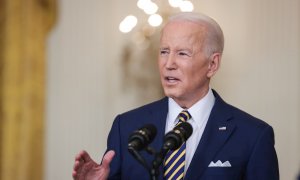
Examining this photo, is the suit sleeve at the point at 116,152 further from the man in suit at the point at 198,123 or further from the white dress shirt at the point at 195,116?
the white dress shirt at the point at 195,116

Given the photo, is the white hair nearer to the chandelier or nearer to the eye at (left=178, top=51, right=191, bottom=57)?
the eye at (left=178, top=51, right=191, bottom=57)

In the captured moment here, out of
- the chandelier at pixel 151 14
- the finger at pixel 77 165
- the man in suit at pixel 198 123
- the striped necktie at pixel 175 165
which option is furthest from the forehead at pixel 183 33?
the chandelier at pixel 151 14

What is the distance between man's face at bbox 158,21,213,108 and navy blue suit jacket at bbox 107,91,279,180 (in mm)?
136

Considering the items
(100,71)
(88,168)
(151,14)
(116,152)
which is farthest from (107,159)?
(100,71)

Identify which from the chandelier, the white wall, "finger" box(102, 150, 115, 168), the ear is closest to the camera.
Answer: "finger" box(102, 150, 115, 168)

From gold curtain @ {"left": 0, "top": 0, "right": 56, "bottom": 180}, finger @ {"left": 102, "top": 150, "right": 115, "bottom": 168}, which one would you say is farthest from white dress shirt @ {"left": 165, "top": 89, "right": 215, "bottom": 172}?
gold curtain @ {"left": 0, "top": 0, "right": 56, "bottom": 180}

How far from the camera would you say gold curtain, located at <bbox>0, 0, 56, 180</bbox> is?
4.86m

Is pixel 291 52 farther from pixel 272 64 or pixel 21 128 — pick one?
pixel 21 128

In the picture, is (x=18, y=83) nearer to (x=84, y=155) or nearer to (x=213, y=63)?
(x=213, y=63)

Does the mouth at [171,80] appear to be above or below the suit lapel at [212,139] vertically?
above

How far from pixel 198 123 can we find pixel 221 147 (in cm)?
16

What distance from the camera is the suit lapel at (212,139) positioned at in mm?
2357

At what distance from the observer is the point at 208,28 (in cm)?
254

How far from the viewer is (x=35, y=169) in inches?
195
